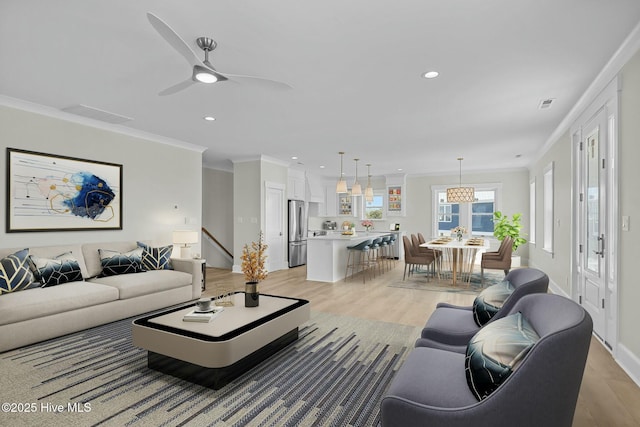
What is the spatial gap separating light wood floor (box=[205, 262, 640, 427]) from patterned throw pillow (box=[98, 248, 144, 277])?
120 cm

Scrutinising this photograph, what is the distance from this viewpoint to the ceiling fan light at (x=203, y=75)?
7.73ft

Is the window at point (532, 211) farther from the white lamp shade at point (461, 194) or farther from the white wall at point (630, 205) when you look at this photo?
the white wall at point (630, 205)

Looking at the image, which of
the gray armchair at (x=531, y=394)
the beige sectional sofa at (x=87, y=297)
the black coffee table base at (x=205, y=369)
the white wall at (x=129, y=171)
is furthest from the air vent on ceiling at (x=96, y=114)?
the gray armchair at (x=531, y=394)

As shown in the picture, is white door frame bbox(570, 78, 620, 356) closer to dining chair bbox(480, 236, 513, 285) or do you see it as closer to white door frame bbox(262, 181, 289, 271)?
dining chair bbox(480, 236, 513, 285)

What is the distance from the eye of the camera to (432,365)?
1.78 m

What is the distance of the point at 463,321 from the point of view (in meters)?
2.49

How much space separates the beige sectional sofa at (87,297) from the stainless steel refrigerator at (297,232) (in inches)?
135

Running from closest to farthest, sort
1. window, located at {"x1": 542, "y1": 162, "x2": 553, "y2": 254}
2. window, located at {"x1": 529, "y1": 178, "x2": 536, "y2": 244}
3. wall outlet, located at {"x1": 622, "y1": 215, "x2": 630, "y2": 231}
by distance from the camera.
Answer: wall outlet, located at {"x1": 622, "y1": 215, "x2": 630, "y2": 231} < window, located at {"x1": 542, "y1": 162, "x2": 553, "y2": 254} < window, located at {"x1": 529, "y1": 178, "x2": 536, "y2": 244}

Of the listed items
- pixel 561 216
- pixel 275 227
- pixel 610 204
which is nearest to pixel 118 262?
pixel 275 227

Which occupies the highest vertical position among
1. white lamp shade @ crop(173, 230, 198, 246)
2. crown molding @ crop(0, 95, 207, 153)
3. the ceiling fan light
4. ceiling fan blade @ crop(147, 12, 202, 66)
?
crown molding @ crop(0, 95, 207, 153)

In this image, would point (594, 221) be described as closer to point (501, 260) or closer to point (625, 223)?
point (625, 223)

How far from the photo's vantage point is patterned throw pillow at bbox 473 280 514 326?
2.31 meters

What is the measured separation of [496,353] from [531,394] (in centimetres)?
22

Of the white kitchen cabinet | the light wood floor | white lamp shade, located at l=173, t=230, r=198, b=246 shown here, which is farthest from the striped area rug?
the white kitchen cabinet
